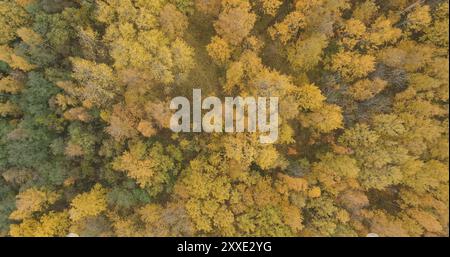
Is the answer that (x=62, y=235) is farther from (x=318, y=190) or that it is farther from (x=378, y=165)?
(x=378, y=165)

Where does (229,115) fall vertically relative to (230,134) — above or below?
above

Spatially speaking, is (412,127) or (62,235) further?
(62,235)

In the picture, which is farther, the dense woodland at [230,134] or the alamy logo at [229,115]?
the dense woodland at [230,134]

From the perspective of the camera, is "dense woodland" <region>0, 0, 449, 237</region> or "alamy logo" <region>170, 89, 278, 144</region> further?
"dense woodland" <region>0, 0, 449, 237</region>

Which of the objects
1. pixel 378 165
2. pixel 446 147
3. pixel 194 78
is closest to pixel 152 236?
pixel 194 78
